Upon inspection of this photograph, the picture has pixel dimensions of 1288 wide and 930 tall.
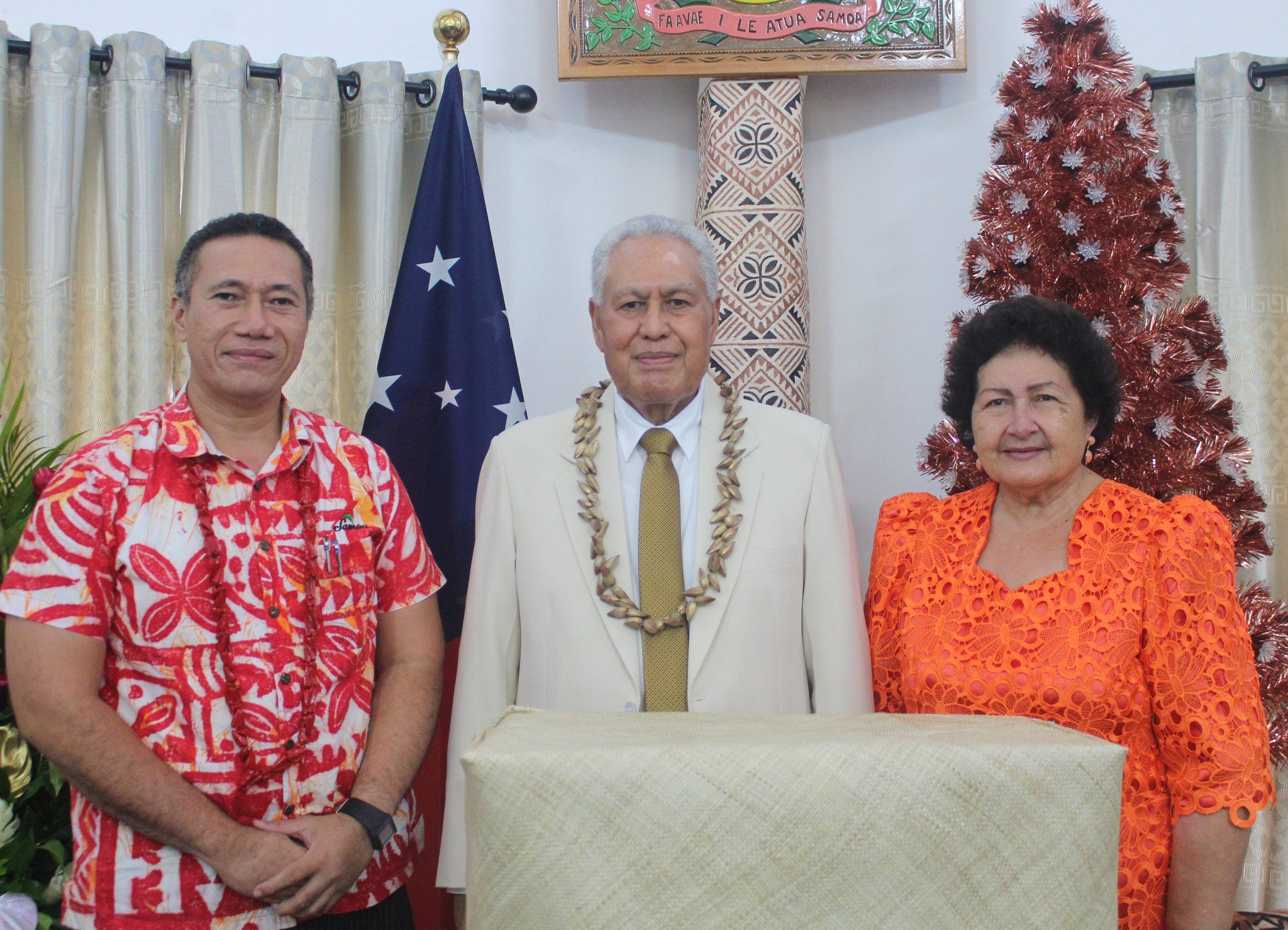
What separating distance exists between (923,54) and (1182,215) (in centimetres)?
81

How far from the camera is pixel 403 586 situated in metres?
1.85

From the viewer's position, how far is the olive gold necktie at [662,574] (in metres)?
1.79

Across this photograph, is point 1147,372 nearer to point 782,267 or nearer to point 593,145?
point 782,267

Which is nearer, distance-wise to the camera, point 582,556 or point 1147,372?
point 582,556

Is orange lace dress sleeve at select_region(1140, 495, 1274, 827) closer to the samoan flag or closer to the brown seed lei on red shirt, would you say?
the brown seed lei on red shirt

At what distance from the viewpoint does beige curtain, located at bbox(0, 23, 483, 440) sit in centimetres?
281

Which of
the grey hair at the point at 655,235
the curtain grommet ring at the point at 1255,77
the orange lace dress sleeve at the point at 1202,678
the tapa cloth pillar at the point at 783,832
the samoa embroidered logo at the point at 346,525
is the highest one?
the curtain grommet ring at the point at 1255,77

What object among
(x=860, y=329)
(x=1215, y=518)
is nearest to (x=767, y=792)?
(x=1215, y=518)

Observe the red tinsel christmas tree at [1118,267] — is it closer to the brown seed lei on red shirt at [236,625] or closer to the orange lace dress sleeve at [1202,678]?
the orange lace dress sleeve at [1202,678]

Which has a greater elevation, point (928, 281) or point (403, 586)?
point (928, 281)

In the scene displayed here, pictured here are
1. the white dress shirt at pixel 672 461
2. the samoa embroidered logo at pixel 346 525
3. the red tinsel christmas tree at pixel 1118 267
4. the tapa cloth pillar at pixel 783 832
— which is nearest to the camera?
the tapa cloth pillar at pixel 783 832

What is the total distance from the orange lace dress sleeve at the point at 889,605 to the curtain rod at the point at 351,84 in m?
1.81

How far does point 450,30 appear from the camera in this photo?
116 inches

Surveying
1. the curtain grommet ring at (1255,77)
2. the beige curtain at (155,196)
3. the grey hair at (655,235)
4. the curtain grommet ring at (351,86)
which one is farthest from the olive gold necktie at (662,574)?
the curtain grommet ring at (1255,77)
